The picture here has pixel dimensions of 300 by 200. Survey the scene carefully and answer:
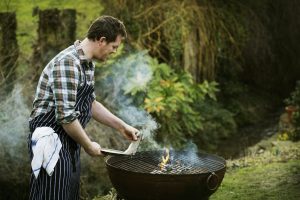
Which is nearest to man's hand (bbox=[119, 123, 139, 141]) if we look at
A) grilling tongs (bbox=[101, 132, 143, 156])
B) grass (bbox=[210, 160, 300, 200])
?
grilling tongs (bbox=[101, 132, 143, 156])

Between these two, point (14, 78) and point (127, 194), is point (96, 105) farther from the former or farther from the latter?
point (14, 78)

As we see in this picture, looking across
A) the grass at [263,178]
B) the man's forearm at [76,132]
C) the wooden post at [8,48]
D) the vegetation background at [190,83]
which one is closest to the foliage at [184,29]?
the vegetation background at [190,83]

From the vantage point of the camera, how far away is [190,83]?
10.6 metres

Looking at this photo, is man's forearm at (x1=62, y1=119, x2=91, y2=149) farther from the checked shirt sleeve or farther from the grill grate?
the grill grate

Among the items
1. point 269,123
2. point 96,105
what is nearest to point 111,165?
point 96,105

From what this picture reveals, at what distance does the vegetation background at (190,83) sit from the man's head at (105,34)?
9.92ft

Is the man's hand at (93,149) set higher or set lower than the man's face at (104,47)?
lower

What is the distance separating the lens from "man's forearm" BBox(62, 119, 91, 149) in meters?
3.74

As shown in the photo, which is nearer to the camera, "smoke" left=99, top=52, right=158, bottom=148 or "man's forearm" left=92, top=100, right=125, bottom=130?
"man's forearm" left=92, top=100, right=125, bottom=130

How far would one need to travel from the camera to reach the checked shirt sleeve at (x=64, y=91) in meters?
3.69

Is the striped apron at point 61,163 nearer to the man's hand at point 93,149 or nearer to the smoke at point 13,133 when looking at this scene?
the man's hand at point 93,149

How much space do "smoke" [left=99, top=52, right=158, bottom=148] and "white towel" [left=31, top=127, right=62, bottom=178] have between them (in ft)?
14.7

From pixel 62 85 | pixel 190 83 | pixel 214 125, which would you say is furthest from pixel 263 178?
pixel 214 125

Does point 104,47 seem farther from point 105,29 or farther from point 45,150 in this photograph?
point 45,150
